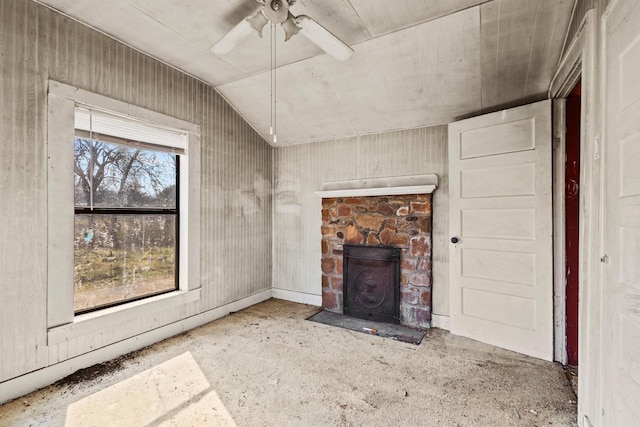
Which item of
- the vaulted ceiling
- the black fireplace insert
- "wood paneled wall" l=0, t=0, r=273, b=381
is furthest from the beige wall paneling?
the black fireplace insert

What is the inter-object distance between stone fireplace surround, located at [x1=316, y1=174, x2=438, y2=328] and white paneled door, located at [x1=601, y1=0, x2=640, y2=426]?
1.76 m

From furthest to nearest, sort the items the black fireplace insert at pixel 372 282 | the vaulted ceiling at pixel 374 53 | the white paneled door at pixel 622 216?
the black fireplace insert at pixel 372 282 < the vaulted ceiling at pixel 374 53 < the white paneled door at pixel 622 216

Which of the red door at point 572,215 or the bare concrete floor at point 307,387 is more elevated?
the red door at point 572,215

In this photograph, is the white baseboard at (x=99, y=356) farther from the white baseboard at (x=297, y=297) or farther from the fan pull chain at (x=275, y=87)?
the fan pull chain at (x=275, y=87)

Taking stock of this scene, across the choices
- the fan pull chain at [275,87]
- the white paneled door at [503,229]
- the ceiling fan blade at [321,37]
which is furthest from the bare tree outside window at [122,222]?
the white paneled door at [503,229]

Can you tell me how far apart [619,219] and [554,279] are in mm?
1475

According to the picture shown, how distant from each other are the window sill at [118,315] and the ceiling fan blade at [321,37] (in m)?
2.61

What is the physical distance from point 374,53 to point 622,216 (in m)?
2.03

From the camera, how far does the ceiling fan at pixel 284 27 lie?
1.70 m

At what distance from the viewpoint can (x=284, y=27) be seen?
1.78 meters

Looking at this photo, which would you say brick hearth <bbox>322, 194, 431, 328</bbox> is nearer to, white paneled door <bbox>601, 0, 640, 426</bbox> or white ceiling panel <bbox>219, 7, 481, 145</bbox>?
white ceiling panel <bbox>219, 7, 481, 145</bbox>

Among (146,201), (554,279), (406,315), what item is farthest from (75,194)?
(554,279)

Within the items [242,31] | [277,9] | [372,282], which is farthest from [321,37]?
[372,282]

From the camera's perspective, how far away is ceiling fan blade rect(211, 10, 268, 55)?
1.73 meters
